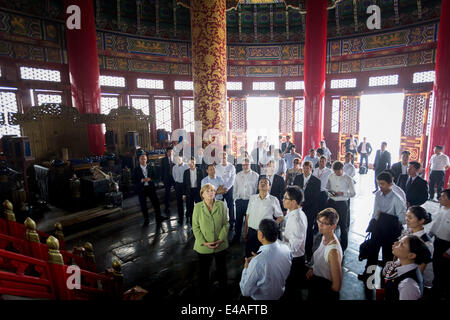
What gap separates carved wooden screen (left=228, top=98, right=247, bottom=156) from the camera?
1324 centimetres

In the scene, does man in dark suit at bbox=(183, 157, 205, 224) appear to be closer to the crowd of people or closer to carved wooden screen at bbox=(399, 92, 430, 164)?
the crowd of people

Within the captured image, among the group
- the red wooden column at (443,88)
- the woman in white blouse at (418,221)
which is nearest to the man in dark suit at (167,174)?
the woman in white blouse at (418,221)

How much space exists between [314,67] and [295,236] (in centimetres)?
796

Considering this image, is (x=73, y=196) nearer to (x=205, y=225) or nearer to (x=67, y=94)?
(x=205, y=225)

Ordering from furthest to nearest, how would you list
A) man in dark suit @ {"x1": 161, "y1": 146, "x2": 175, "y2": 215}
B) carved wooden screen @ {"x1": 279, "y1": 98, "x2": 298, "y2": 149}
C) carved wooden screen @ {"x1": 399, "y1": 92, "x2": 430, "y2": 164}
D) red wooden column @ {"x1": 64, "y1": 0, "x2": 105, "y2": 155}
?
carved wooden screen @ {"x1": 279, "y1": 98, "x2": 298, "y2": 149} < carved wooden screen @ {"x1": 399, "y1": 92, "x2": 430, "y2": 164} < red wooden column @ {"x1": 64, "y1": 0, "x2": 105, "y2": 155} < man in dark suit @ {"x1": 161, "y1": 146, "x2": 175, "y2": 215}

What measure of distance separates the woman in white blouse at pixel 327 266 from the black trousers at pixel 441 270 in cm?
172

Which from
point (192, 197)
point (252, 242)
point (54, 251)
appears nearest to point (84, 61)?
point (192, 197)

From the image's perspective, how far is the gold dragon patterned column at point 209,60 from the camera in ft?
18.6

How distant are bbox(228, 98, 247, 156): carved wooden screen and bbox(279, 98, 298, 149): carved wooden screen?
1919 mm

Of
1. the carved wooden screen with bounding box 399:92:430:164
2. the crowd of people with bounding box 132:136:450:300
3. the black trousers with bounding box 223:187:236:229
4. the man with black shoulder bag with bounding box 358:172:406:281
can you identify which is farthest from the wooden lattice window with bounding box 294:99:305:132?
the man with black shoulder bag with bounding box 358:172:406:281

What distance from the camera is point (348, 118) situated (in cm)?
1202

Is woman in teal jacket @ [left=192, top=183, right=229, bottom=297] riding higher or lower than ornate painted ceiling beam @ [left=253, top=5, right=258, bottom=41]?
lower

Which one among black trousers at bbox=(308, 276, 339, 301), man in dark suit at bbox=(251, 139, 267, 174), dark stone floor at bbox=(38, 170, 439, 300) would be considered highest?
man in dark suit at bbox=(251, 139, 267, 174)

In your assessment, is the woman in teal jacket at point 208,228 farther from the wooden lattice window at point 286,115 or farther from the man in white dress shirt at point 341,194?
the wooden lattice window at point 286,115
